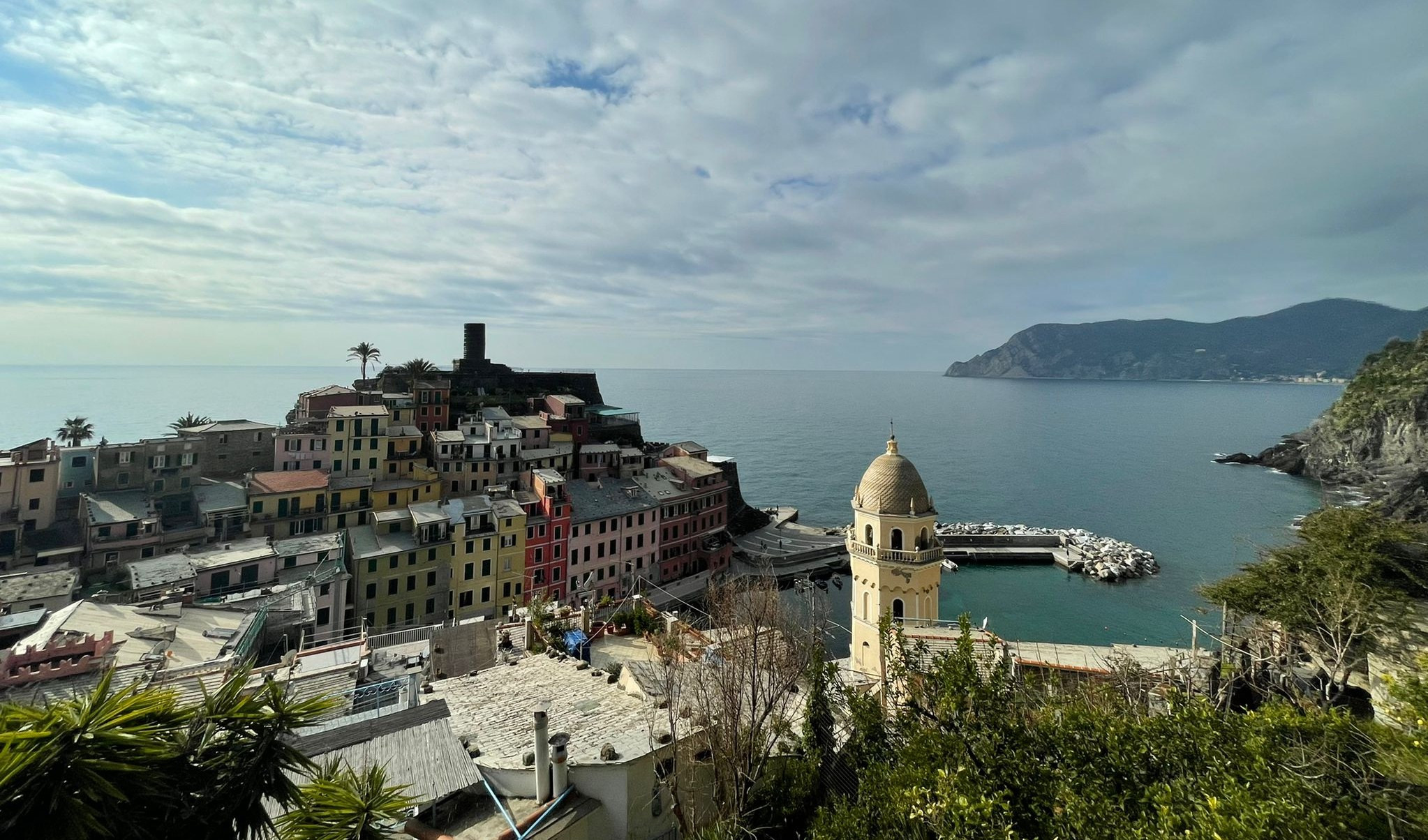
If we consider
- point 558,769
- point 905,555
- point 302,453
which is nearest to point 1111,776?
point 558,769

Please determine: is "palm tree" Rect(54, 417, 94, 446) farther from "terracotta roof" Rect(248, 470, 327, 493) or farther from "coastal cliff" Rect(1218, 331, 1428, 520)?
"coastal cliff" Rect(1218, 331, 1428, 520)

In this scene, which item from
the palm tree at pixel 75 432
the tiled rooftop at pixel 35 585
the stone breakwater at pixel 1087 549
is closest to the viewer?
the tiled rooftop at pixel 35 585

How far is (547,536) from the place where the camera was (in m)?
40.0

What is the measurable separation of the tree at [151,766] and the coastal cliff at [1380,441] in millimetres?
86158

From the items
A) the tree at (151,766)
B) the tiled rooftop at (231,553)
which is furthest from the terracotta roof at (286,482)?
the tree at (151,766)

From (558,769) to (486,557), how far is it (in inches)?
1166

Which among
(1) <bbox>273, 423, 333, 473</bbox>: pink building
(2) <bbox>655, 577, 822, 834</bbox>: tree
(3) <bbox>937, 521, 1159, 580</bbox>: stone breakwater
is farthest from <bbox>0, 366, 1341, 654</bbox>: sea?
(1) <bbox>273, 423, 333, 473</bbox>: pink building

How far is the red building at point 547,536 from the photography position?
3941 centimetres

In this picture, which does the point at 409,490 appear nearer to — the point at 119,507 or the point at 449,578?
the point at 449,578

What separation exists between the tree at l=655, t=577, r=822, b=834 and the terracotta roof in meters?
32.6

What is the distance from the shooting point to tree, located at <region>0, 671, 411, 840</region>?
446cm

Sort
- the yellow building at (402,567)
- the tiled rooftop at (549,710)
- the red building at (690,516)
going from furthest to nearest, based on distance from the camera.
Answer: the red building at (690,516)
the yellow building at (402,567)
the tiled rooftop at (549,710)

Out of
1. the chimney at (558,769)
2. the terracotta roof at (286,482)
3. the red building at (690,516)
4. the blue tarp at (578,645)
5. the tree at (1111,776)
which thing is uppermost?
the tree at (1111,776)

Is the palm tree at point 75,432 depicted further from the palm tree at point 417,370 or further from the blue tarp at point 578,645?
the blue tarp at point 578,645
